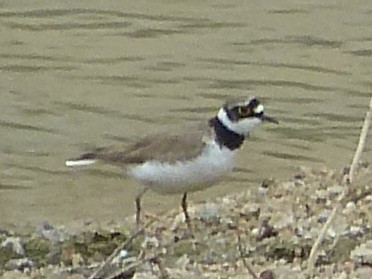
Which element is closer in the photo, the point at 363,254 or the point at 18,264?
the point at 363,254

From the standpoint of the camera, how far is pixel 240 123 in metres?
6.07

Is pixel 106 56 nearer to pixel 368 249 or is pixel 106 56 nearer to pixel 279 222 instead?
pixel 279 222

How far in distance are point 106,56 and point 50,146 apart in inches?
83.9

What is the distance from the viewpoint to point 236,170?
830 centimetres

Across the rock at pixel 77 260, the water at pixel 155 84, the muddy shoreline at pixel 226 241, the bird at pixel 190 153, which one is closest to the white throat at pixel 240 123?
the bird at pixel 190 153

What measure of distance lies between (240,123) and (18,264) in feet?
3.78

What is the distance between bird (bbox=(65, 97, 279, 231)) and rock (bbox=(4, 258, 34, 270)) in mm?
603

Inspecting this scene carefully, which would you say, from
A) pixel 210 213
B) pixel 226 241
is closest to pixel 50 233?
pixel 210 213

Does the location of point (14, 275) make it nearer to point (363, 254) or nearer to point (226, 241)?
point (226, 241)

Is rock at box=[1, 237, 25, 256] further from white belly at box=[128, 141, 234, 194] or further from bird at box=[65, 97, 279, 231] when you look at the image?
white belly at box=[128, 141, 234, 194]

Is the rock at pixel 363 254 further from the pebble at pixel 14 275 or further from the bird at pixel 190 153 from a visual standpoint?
the pebble at pixel 14 275

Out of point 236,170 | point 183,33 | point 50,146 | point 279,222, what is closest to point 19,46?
point 183,33

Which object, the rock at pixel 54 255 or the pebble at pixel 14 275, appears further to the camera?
the rock at pixel 54 255

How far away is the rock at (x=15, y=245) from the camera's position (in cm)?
607
